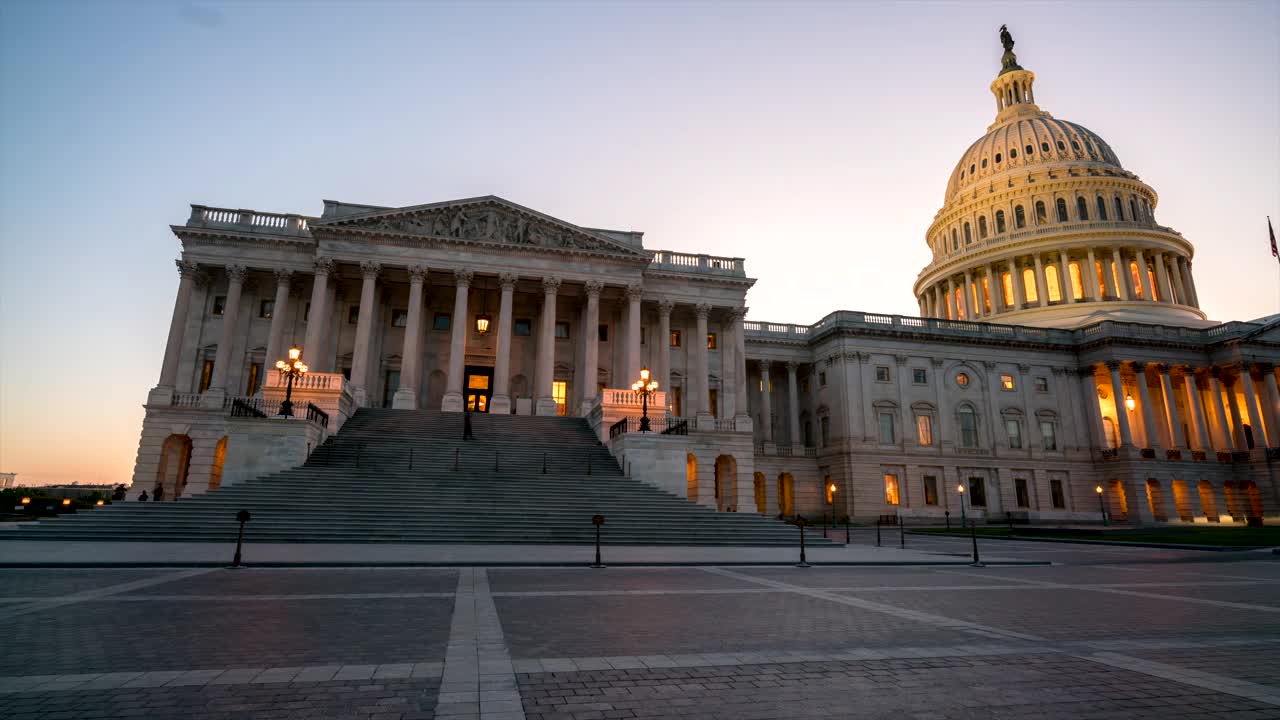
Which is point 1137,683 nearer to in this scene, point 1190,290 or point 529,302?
point 529,302

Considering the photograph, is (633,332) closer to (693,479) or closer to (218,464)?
(693,479)

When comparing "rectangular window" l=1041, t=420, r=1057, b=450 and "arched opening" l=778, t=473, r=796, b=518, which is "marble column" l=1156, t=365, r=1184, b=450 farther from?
"arched opening" l=778, t=473, r=796, b=518

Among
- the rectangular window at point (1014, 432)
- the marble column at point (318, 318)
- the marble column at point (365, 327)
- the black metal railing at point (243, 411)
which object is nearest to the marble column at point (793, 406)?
the rectangular window at point (1014, 432)

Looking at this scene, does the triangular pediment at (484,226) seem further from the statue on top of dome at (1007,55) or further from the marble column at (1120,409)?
the statue on top of dome at (1007,55)

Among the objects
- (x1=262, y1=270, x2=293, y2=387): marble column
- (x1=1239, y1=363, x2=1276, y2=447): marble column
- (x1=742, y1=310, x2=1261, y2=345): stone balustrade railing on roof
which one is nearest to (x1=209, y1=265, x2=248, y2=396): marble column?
(x1=262, y1=270, x2=293, y2=387): marble column

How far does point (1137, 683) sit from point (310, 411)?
32269 millimetres

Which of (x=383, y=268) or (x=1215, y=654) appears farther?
(x=383, y=268)

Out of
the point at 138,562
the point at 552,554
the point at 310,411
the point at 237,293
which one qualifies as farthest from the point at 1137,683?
the point at 237,293

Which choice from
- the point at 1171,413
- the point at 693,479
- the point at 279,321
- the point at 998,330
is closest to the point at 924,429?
the point at 998,330

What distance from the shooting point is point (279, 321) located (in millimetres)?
42719

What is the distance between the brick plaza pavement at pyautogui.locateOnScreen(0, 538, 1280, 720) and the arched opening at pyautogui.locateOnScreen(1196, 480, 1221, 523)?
61972 millimetres

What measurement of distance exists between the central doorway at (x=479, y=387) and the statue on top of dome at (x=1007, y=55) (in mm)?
102494

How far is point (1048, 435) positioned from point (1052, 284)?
90.0 ft

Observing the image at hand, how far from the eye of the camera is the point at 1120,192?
83938mm
